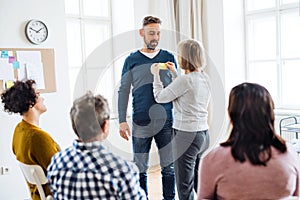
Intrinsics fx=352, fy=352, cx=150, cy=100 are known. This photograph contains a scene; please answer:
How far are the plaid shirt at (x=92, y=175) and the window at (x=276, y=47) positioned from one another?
3.39 m

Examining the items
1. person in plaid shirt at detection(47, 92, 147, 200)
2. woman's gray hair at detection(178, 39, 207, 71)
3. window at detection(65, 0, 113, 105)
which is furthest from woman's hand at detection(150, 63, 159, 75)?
window at detection(65, 0, 113, 105)

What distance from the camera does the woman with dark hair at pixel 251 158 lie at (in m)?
1.24

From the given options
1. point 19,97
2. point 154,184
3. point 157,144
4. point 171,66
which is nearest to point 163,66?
point 171,66

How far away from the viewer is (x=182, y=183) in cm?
238

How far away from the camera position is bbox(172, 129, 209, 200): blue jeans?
2.31 metres

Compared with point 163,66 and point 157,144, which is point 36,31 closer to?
point 163,66

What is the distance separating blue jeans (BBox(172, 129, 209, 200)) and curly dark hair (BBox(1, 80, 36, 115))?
0.99m

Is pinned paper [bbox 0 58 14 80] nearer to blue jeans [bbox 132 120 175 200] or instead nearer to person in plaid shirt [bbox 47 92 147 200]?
blue jeans [bbox 132 120 175 200]

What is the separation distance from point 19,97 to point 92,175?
2.39 feet

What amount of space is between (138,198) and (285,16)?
3560mm

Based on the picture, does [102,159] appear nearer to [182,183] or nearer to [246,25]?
[182,183]

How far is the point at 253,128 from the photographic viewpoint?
1.26m

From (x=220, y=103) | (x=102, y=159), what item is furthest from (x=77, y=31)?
(x=102, y=159)

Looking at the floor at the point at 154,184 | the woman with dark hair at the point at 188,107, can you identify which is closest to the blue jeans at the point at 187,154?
the woman with dark hair at the point at 188,107
